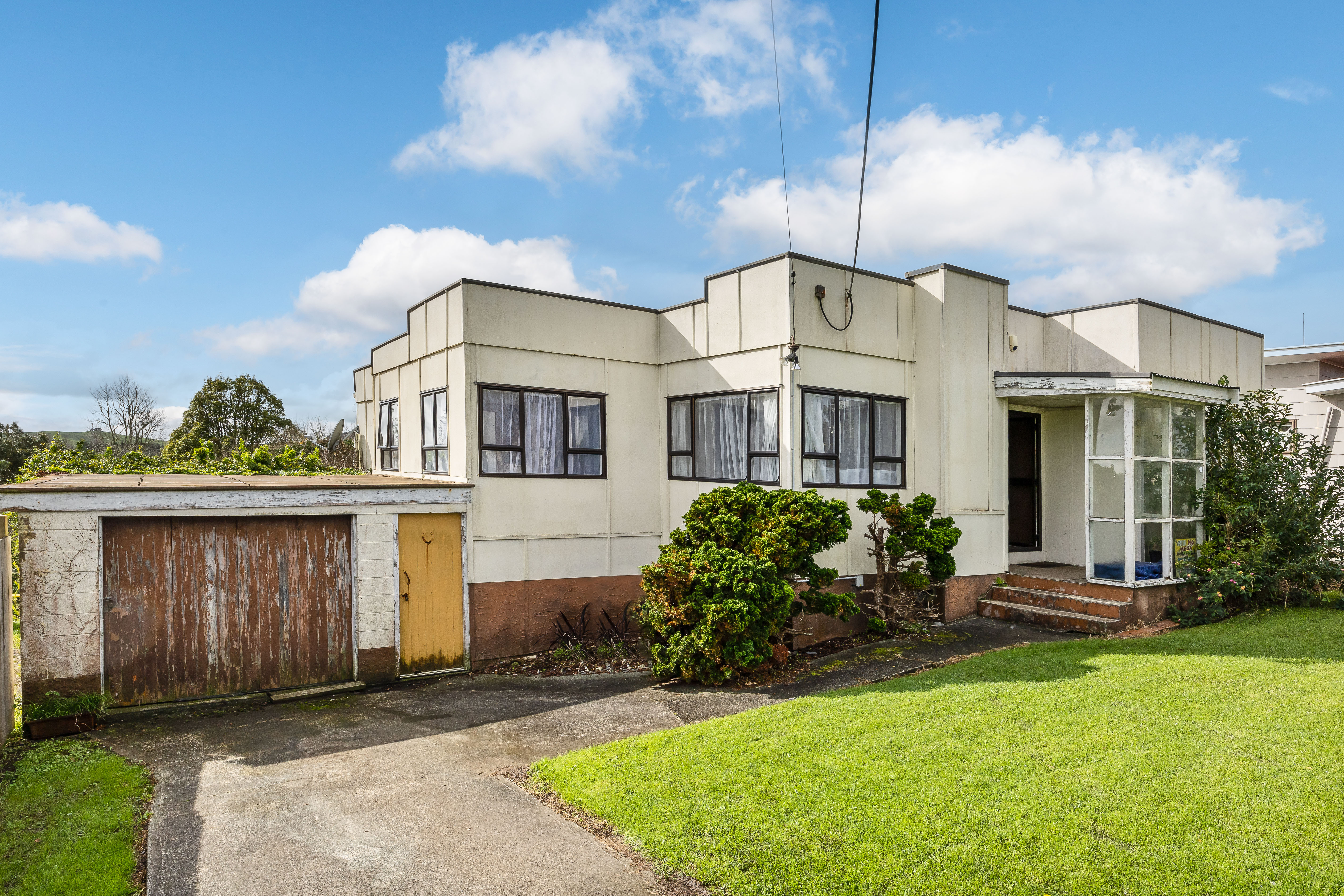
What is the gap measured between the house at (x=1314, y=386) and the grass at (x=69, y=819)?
1627 centimetres

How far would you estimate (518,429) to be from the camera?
35.4ft

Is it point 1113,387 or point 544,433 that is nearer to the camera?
point 1113,387

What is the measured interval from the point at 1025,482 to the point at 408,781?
10909 mm

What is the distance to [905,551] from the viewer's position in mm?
10141

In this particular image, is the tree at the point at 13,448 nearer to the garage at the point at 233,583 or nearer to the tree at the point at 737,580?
the garage at the point at 233,583

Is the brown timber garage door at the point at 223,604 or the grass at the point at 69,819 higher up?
the brown timber garage door at the point at 223,604

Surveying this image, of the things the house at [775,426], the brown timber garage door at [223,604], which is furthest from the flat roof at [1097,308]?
the brown timber garage door at [223,604]

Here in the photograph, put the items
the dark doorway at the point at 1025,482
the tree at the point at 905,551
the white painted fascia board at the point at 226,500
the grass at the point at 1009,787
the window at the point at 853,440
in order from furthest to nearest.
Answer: the dark doorway at the point at 1025,482
the window at the point at 853,440
the tree at the point at 905,551
the white painted fascia board at the point at 226,500
the grass at the point at 1009,787

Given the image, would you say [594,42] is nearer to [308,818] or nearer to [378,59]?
[378,59]

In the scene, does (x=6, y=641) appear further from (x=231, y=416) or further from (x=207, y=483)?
(x=231, y=416)

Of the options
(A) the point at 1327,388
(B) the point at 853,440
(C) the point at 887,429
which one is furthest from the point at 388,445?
(A) the point at 1327,388

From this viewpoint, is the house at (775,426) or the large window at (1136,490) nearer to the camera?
the house at (775,426)

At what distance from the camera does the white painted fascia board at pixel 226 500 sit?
771 cm

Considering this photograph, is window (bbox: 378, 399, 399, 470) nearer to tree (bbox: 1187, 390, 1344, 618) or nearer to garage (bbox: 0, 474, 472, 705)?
garage (bbox: 0, 474, 472, 705)
